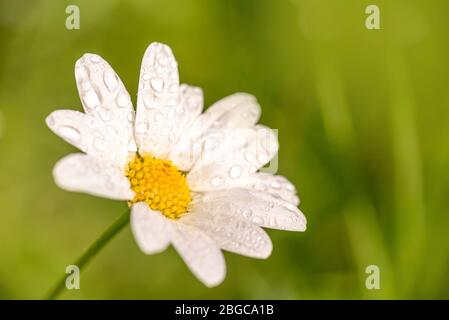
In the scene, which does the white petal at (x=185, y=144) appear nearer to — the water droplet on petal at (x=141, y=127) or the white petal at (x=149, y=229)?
the water droplet on petal at (x=141, y=127)

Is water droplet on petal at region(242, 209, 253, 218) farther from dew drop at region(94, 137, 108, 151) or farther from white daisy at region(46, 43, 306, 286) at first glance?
dew drop at region(94, 137, 108, 151)

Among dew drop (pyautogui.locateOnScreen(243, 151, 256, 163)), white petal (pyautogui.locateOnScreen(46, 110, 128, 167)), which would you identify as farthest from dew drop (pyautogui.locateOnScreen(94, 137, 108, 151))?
dew drop (pyautogui.locateOnScreen(243, 151, 256, 163))

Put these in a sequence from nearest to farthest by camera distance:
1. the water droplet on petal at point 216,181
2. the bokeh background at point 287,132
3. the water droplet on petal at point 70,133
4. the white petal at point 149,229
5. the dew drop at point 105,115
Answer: the white petal at point 149,229
the water droplet on petal at point 70,133
the dew drop at point 105,115
the water droplet on petal at point 216,181
the bokeh background at point 287,132

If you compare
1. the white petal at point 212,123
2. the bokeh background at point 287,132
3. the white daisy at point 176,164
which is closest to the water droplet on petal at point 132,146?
the white daisy at point 176,164
